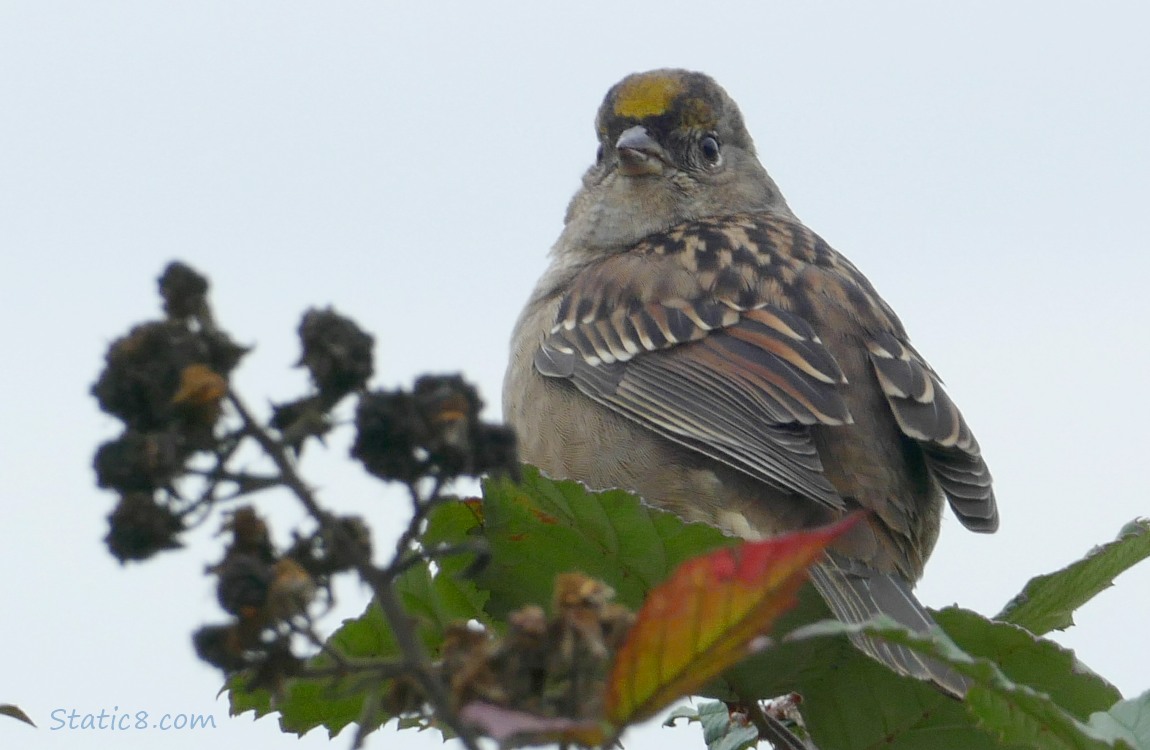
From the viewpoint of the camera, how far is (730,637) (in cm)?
Answer: 124

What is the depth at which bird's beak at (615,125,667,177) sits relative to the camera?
5426mm

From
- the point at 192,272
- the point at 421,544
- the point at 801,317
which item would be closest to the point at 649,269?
the point at 801,317

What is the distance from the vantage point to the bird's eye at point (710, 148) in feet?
19.0

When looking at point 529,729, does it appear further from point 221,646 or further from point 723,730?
point 723,730

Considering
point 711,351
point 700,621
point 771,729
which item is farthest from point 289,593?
point 711,351

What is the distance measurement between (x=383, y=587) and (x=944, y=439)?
9.63 ft

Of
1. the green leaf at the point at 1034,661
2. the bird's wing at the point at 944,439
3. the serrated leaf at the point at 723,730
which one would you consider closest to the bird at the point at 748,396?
the bird's wing at the point at 944,439

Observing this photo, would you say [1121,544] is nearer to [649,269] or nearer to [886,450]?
[886,450]

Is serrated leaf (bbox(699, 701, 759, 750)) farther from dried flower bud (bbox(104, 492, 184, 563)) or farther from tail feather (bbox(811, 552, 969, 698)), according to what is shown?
dried flower bud (bbox(104, 492, 184, 563))

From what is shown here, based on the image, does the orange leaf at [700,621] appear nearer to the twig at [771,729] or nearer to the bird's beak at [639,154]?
the twig at [771,729]

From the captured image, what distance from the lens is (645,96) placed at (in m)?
5.58

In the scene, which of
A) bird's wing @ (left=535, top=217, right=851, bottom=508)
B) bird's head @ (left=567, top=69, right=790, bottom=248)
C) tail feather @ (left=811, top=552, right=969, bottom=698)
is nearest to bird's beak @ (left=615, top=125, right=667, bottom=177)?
bird's head @ (left=567, top=69, right=790, bottom=248)

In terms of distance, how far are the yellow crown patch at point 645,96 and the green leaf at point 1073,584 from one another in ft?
10.9

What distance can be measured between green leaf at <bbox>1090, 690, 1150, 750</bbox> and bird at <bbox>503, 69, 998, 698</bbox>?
143 cm
